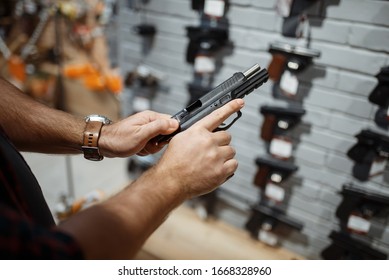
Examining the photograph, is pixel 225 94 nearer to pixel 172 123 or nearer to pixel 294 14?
pixel 172 123

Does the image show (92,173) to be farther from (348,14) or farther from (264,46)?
(348,14)

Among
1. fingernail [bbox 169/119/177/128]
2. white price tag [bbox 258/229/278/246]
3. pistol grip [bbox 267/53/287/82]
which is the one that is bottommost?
white price tag [bbox 258/229/278/246]

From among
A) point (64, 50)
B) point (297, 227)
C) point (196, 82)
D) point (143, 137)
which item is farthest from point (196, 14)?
point (64, 50)

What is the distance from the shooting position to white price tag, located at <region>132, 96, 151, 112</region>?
1.98 m

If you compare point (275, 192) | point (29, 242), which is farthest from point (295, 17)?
point (29, 242)

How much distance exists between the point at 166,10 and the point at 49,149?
3.37 ft

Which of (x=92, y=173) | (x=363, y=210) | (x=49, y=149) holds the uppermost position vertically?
(x=49, y=149)

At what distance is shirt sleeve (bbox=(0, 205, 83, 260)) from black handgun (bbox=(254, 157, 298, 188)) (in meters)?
1.18

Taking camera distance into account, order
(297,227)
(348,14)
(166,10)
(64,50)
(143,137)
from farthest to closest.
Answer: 1. (64,50)
2. (166,10)
3. (297,227)
4. (348,14)
5. (143,137)

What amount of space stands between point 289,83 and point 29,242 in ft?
3.90

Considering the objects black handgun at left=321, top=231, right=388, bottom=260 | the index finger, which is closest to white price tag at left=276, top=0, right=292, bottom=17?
the index finger

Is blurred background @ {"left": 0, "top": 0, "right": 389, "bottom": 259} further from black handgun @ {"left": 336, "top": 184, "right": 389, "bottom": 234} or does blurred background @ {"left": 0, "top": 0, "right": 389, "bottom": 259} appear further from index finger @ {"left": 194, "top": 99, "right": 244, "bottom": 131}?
index finger @ {"left": 194, "top": 99, "right": 244, "bottom": 131}

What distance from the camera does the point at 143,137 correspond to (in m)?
0.96

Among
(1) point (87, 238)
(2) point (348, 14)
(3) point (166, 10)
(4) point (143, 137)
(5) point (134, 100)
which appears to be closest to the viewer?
(1) point (87, 238)
